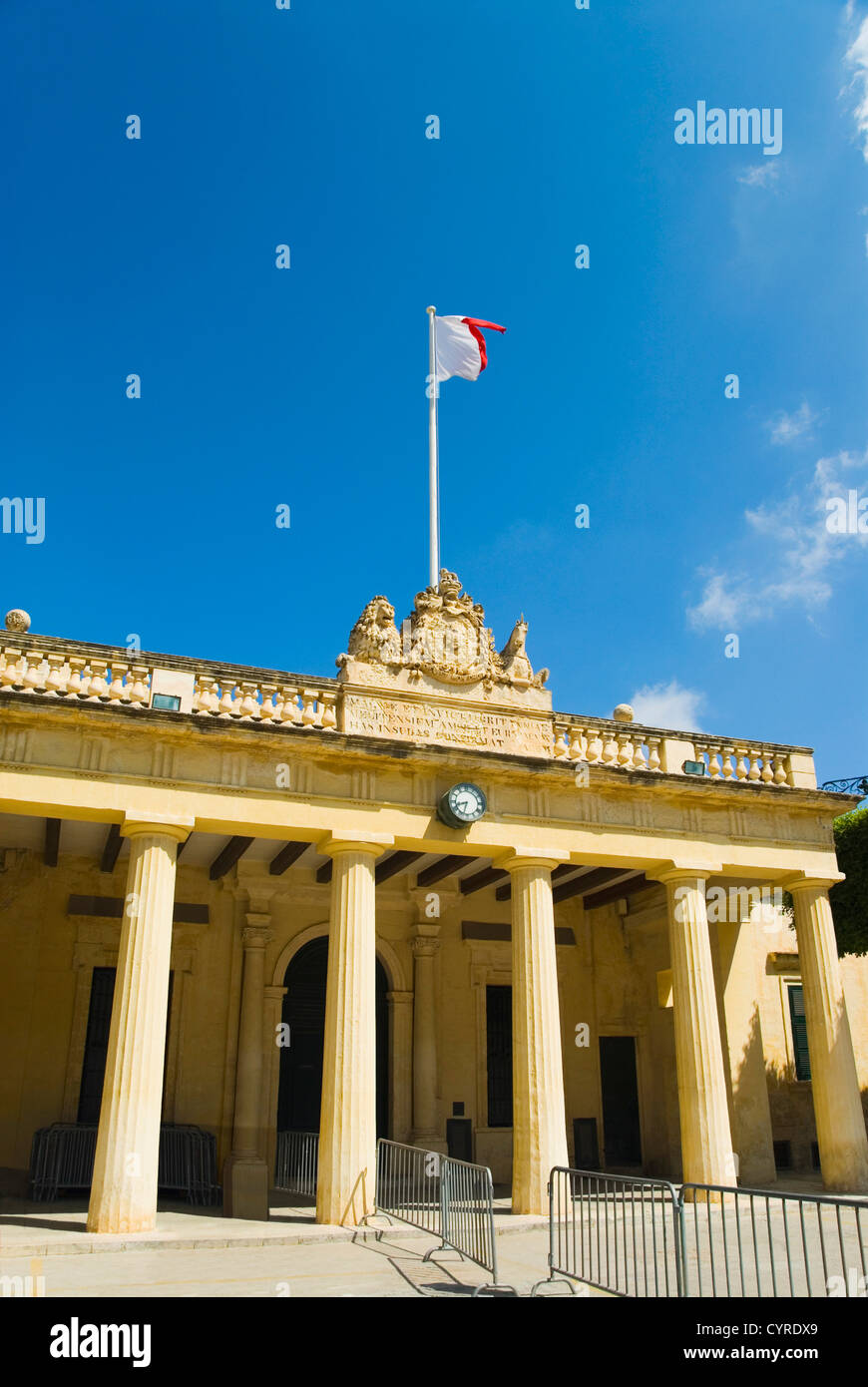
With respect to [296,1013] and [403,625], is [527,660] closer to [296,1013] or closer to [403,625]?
[403,625]

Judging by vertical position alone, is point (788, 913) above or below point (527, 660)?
below

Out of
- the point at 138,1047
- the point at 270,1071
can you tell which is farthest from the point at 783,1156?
the point at 138,1047

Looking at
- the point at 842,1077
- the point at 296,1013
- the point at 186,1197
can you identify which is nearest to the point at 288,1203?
the point at 186,1197

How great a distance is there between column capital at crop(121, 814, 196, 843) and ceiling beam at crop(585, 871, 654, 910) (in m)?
8.69

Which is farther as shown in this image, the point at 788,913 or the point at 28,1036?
the point at 788,913

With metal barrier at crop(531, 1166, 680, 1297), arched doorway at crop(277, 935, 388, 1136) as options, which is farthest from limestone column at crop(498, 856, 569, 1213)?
arched doorway at crop(277, 935, 388, 1136)

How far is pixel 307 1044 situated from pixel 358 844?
19.5 ft

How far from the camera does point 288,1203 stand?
16.2 meters

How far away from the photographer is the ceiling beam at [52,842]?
1555 centimetres

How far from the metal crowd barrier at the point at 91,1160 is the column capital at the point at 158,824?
5.77 metres

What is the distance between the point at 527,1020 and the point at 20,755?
8.01m

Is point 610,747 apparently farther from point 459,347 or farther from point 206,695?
point 459,347

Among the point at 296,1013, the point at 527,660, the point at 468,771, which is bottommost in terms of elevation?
the point at 296,1013
